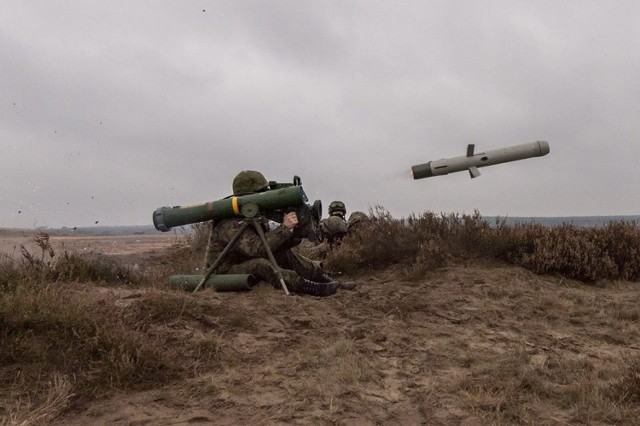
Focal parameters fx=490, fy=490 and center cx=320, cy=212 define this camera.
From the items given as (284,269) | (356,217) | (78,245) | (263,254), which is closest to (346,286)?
(284,269)

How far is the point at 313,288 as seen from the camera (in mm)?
7371

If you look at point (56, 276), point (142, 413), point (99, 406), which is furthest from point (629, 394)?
point (56, 276)

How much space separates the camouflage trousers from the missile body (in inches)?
134

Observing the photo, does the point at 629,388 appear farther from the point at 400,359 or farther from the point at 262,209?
the point at 262,209

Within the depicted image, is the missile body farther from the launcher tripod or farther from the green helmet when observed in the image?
the launcher tripod

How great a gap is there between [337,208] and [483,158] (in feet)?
13.9

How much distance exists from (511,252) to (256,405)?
6.45 metres

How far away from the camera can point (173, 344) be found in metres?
4.72

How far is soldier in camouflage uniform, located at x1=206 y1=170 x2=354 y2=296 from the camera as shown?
7322 mm

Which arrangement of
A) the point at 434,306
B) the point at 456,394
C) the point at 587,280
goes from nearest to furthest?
the point at 456,394, the point at 434,306, the point at 587,280

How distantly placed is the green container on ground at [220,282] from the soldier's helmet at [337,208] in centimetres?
556

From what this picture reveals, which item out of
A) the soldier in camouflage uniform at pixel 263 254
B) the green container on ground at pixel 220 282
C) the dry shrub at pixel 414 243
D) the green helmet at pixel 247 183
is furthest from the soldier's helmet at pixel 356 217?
the green container on ground at pixel 220 282

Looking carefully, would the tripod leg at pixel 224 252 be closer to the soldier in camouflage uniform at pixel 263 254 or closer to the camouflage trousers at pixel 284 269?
the soldier in camouflage uniform at pixel 263 254

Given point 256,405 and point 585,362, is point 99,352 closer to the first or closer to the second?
point 256,405
